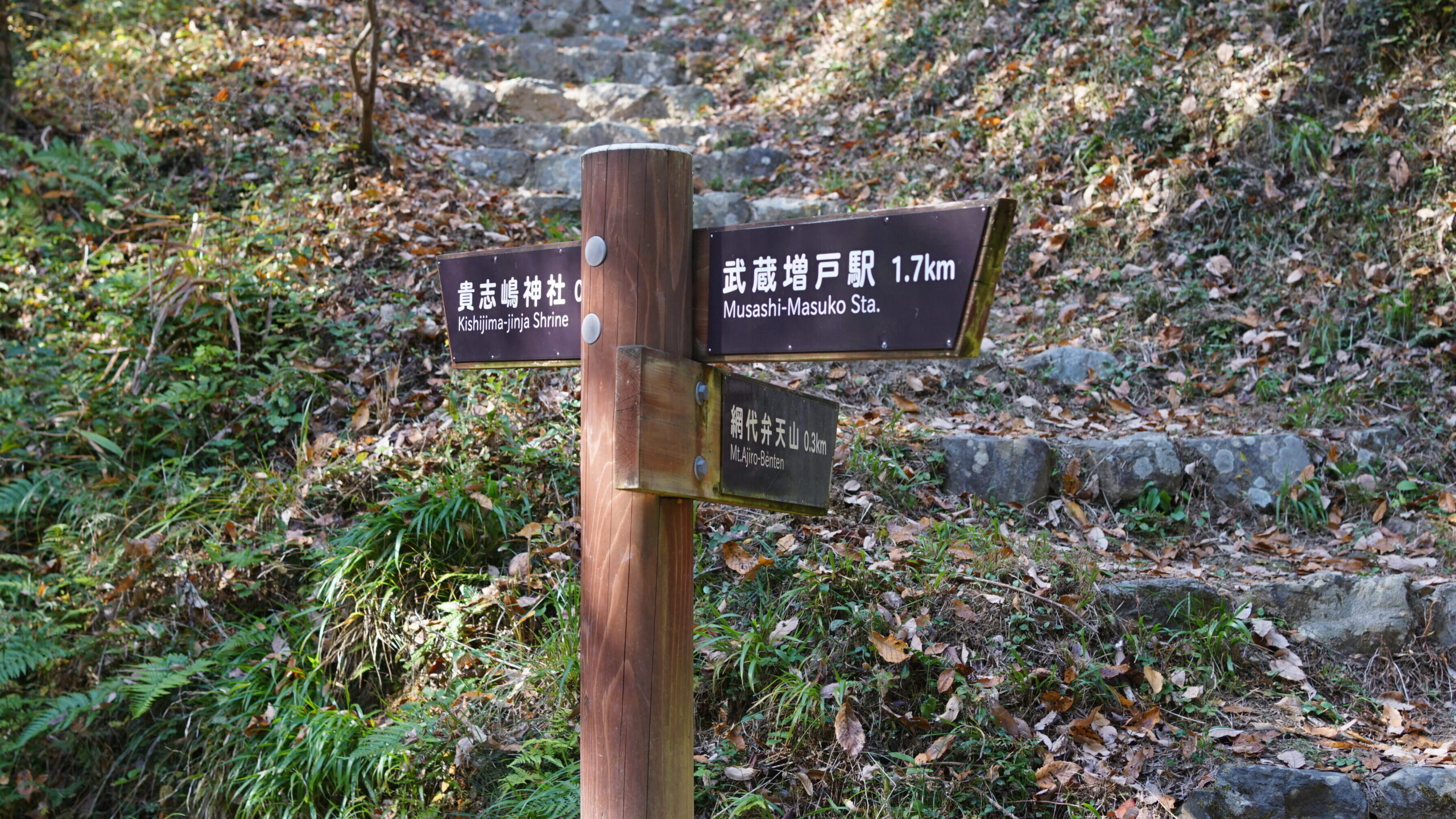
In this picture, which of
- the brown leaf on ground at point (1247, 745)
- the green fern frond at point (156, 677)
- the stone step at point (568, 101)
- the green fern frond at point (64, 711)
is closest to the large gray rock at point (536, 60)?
the stone step at point (568, 101)

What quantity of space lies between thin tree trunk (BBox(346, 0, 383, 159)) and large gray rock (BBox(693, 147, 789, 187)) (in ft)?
8.25

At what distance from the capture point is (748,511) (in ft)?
13.6

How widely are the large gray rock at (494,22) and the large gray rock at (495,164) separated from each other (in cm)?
288

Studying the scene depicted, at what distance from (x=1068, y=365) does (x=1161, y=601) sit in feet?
6.48

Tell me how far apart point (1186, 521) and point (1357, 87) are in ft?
10.9

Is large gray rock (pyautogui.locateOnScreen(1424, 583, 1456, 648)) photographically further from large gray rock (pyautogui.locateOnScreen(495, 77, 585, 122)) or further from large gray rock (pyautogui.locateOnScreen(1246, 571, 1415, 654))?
large gray rock (pyautogui.locateOnScreen(495, 77, 585, 122))

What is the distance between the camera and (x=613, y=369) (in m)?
2.11

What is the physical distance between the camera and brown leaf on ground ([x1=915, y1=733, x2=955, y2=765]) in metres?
3.06

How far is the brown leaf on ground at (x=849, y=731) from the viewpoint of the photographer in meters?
3.09

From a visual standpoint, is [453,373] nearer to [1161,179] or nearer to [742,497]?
[742,497]

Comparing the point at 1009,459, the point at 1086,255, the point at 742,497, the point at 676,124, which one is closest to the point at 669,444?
the point at 742,497

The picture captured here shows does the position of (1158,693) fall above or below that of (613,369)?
below

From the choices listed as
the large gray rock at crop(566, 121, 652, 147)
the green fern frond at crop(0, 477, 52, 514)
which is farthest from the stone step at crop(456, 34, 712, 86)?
the green fern frond at crop(0, 477, 52, 514)

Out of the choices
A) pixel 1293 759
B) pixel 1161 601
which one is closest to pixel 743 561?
pixel 1161 601
